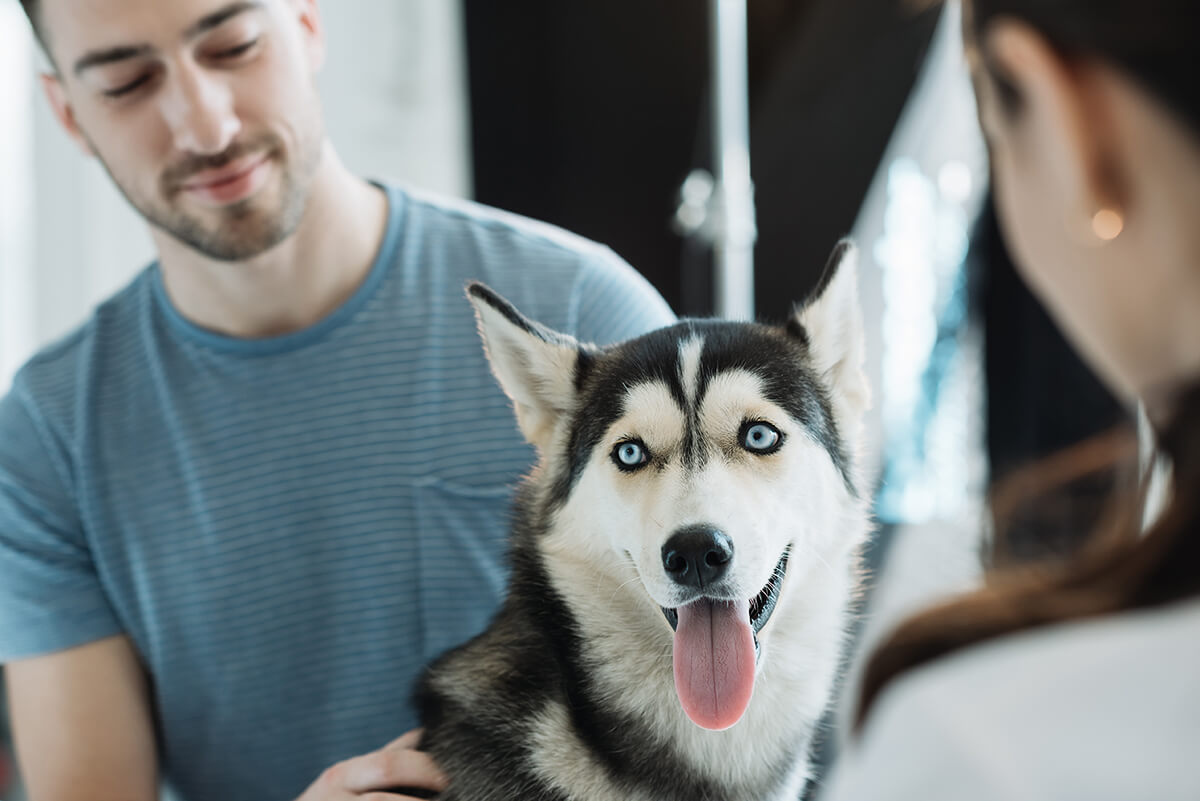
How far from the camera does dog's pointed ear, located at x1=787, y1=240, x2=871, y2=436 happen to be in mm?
1072

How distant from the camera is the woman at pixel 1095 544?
1.61 feet

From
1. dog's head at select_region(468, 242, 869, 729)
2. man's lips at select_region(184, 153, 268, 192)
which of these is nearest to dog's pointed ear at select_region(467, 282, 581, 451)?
dog's head at select_region(468, 242, 869, 729)

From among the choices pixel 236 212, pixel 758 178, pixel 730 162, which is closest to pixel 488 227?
pixel 236 212

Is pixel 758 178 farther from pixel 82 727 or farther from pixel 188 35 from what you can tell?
pixel 82 727

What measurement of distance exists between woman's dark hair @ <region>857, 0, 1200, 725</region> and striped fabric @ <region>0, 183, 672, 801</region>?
86 cm

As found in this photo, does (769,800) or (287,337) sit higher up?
(287,337)

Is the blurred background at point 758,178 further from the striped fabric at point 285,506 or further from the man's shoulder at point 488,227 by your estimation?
the striped fabric at point 285,506

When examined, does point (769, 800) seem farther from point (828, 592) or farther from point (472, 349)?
point (472, 349)

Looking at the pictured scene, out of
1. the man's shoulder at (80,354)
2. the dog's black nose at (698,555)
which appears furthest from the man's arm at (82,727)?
the dog's black nose at (698,555)

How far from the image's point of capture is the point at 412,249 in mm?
1573

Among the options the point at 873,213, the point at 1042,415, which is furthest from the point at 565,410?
→ the point at 873,213

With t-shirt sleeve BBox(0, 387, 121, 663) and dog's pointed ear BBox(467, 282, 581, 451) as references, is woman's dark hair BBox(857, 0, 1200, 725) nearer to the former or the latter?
dog's pointed ear BBox(467, 282, 581, 451)

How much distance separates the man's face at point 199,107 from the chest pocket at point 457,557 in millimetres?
453

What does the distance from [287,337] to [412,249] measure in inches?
9.3
